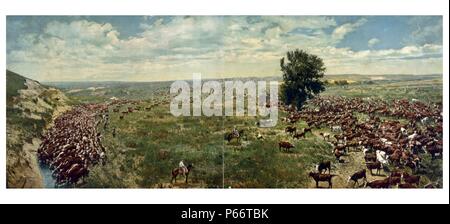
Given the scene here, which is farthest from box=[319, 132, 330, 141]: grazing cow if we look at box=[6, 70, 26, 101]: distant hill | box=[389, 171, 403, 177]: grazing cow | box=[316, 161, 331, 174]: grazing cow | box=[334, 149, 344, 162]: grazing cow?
box=[6, 70, 26, 101]: distant hill

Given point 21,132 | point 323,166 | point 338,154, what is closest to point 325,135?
point 338,154

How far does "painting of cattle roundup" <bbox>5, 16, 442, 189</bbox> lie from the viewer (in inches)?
300

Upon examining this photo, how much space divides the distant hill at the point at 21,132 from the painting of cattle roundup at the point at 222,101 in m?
0.01

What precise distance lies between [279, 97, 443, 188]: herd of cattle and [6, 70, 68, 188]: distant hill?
3251 millimetres

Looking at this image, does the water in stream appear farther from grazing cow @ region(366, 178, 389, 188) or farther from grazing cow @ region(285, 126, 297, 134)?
grazing cow @ region(366, 178, 389, 188)

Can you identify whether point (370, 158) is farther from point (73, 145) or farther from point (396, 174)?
point (73, 145)

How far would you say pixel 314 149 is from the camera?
7699 millimetres

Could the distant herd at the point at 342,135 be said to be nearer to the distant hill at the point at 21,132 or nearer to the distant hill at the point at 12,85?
the distant hill at the point at 21,132

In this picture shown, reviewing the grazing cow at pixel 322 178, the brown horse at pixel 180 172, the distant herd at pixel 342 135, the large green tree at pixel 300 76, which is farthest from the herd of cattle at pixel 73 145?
the grazing cow at pixel 322 178
